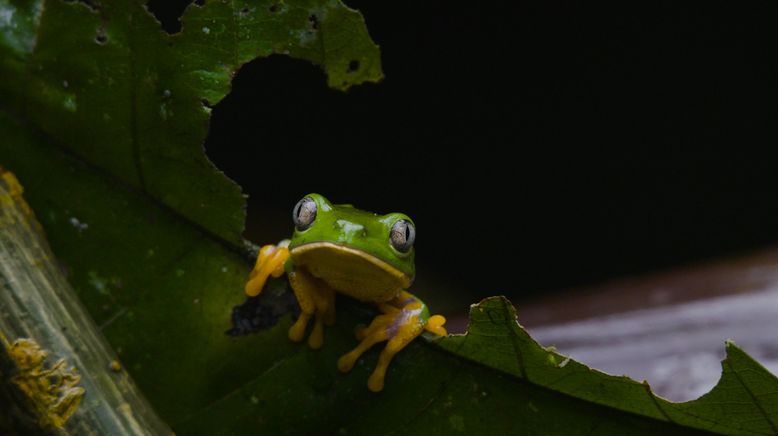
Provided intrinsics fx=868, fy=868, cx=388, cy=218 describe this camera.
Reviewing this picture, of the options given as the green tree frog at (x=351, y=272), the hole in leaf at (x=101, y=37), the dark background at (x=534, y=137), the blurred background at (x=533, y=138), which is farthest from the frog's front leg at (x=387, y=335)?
the dark background at (x=534, y=137)

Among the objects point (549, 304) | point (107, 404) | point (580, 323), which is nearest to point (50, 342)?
point (107, 404)

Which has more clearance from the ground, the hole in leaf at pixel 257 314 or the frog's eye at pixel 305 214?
the frog's eye at pixel 305 214

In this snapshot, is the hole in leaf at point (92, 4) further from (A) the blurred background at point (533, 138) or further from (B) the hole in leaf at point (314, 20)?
(A) the blurred background at point (533, 138)

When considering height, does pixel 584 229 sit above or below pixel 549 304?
above

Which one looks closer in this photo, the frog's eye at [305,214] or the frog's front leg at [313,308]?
the frog's front leg at [313,308]

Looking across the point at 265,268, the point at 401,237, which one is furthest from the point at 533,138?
the point at 265,268

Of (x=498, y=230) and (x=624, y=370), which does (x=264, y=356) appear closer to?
(x=624, y=370)
